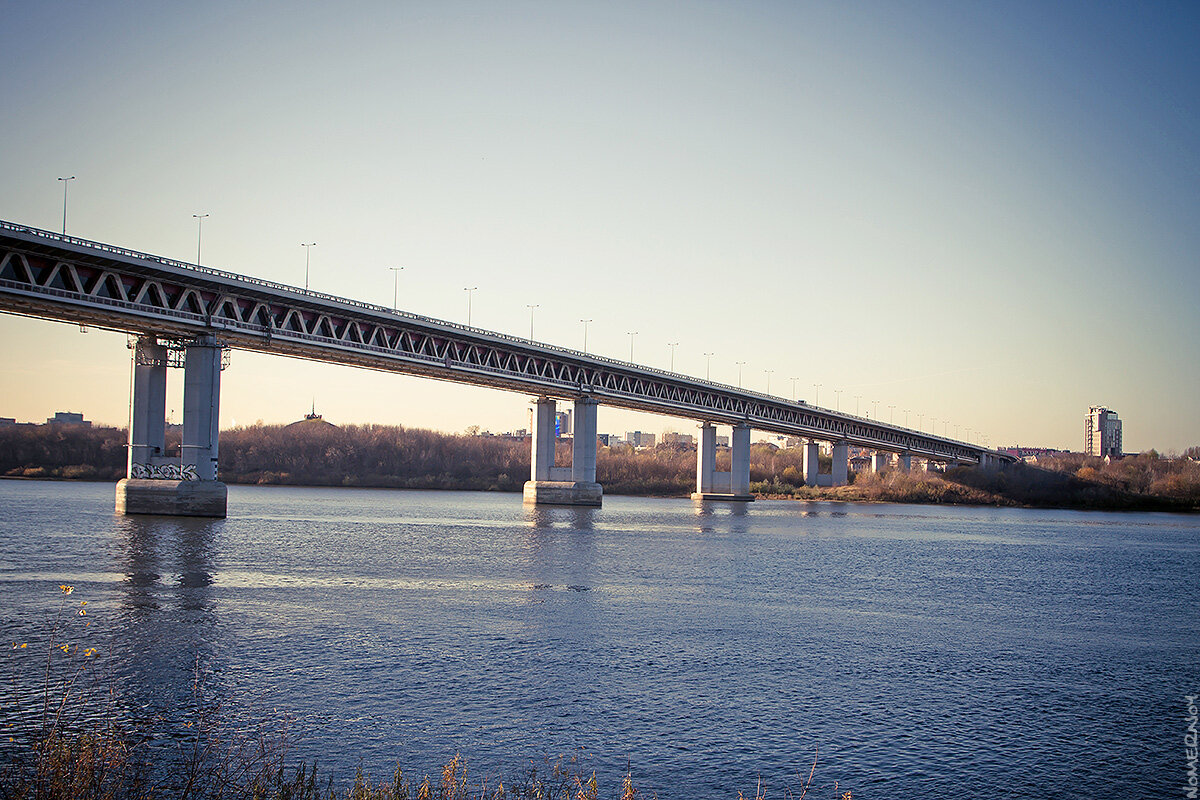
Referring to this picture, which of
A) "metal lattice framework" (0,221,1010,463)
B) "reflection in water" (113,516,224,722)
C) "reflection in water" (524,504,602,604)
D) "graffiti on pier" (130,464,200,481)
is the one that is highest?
"metal lattice framework" (0,221,1010,463)

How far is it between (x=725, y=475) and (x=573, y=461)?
1452 inches

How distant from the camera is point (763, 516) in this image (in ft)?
288

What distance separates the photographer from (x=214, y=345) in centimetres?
5347

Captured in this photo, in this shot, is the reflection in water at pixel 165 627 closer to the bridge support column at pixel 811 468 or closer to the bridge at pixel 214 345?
the bridge at pixel 214 345

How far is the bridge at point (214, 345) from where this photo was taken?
1833 inches

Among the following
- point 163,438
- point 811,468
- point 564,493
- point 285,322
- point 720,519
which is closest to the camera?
point 163,438

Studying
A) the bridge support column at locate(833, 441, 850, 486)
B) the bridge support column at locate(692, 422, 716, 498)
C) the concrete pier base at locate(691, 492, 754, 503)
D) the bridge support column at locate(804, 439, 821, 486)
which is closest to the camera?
the concrete pier base at locate(691, 492, 754, 503)

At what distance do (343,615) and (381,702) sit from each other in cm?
933

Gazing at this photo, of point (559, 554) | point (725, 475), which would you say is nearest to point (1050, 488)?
point (725, 475)

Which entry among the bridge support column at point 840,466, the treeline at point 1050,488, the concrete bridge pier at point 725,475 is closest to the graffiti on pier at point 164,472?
the concrete bridge pier at point 725,475

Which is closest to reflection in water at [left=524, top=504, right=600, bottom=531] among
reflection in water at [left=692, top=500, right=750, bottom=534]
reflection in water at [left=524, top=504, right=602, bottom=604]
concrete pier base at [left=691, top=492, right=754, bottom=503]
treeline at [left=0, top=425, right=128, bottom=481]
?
reflection in water at [left=524, top=504, right=602, bottom=604]

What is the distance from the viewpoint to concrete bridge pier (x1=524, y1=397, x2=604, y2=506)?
90.7 m

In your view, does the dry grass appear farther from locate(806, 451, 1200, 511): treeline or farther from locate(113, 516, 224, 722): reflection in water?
locate(806, 451, 1200, 511): treeline

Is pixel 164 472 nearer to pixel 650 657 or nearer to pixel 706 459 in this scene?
pixel 650 657
